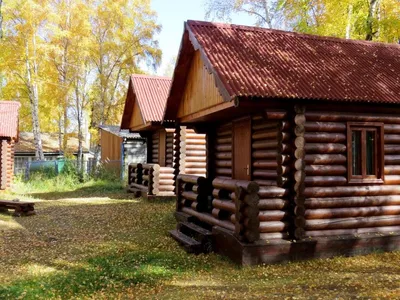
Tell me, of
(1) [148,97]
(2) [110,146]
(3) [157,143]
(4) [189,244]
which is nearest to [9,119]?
(2) [110,146]

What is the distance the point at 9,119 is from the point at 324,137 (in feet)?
68.1

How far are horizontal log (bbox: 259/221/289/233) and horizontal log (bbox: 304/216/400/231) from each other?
0.49 m

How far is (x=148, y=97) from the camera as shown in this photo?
21.3 meters

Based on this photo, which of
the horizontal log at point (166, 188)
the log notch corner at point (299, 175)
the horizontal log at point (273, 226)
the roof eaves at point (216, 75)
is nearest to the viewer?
the roof eaves at point (216, 75)

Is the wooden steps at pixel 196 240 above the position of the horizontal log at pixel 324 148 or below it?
below

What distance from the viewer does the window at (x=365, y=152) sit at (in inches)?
→ 376

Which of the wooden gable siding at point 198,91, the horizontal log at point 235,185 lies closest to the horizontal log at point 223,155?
the wooden gable siding at point 198,91

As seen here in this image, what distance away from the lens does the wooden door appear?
10602mm

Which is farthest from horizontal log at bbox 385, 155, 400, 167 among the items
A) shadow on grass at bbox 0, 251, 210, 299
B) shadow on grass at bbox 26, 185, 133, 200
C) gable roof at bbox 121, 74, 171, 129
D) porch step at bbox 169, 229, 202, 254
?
shadow on grass at bbox 26, 185, 133, 200

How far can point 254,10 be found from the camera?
2747 centimetres

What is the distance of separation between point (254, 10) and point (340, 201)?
20.7 meters

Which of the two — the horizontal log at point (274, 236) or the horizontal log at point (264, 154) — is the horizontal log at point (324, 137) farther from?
the horizontal log at point (274, 236)

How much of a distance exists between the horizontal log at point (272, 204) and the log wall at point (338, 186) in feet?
1.00

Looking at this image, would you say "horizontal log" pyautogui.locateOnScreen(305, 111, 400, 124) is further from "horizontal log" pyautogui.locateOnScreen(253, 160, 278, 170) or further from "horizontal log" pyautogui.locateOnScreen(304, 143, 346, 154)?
"horizontal log" pyautogui.locateOnScreen(253, 160, 278, 170)
